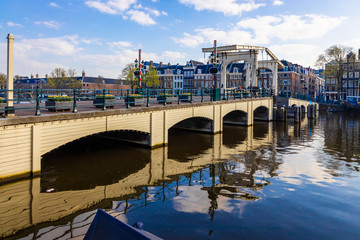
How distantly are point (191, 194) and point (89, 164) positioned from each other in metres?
5.69

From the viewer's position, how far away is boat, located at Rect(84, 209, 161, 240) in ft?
10.4

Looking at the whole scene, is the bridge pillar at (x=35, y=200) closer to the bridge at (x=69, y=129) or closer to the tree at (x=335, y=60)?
the bridge at (x=69, y=129)

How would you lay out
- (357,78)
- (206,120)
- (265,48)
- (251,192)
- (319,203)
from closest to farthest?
(319,203) < (251,192) < (206,120) < (265,48) < (357,78)

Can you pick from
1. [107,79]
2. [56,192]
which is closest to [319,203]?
[56,192]

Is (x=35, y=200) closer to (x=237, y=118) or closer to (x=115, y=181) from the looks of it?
(x=115, y=181)

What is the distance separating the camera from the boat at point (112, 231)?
10.4ft

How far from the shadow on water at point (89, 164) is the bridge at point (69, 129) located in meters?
0.74

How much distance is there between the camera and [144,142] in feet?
50.3

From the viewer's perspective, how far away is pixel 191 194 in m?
8.39

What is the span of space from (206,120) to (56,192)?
15009 millimetres

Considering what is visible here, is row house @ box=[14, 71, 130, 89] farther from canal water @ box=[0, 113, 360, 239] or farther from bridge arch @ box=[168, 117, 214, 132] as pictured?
canal water @ box=[0, 113, 360, 239]

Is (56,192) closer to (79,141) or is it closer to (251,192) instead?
(251,192)

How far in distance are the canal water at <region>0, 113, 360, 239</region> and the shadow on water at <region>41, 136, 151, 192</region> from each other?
0.04 m

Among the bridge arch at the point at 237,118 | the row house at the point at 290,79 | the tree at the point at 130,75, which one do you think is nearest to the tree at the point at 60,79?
the tree at the point at 130,75
